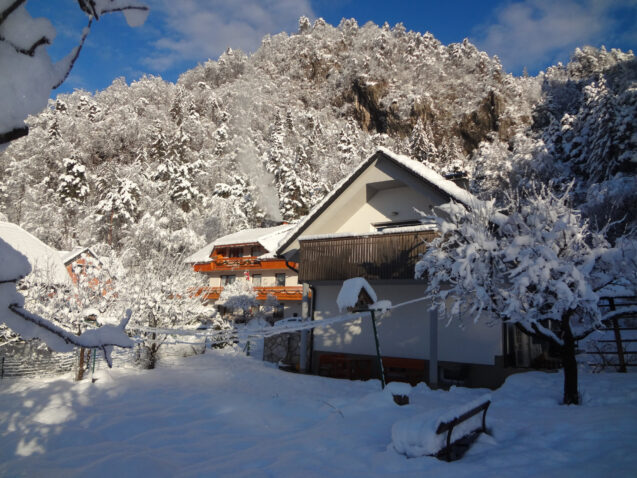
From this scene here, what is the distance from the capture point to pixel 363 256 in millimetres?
13734

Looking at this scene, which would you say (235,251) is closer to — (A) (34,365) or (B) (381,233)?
(A) (34,365)

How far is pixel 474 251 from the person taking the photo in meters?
8.13

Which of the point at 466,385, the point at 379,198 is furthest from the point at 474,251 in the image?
the point at 379,198

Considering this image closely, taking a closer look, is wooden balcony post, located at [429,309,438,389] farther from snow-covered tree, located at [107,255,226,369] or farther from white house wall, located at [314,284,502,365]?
snow-covered tree, located at [107,255,226,369]

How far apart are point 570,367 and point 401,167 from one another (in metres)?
8.27

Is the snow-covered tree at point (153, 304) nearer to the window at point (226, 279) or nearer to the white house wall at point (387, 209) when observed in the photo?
the white house wall at point (387, 209)

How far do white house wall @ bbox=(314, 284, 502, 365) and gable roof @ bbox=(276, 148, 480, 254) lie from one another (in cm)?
257

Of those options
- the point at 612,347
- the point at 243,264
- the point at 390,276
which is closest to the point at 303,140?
the point at 243,264

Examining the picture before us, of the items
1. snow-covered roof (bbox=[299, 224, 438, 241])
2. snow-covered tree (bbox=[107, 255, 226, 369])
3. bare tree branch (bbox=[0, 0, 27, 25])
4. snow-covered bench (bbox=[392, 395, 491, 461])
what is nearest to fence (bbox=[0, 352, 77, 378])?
snow-covered tree (bbox=[107, 255, 226, 369])

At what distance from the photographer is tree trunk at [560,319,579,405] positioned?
8.10 meters

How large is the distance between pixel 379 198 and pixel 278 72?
81955mm

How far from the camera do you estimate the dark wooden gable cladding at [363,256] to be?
12.7 metres

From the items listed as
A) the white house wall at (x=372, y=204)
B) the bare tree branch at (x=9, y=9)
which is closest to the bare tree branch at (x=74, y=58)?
the bare tree branch at (x=9, y=9)

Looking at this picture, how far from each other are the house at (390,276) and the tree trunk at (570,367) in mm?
3776
